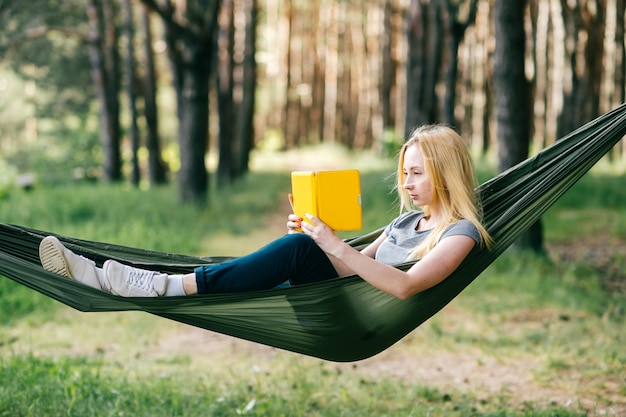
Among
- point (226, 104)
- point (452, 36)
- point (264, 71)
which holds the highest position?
point (452, 36)

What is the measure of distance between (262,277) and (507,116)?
3.72 metres

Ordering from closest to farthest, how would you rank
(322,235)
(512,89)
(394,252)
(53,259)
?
(322,235) < (53,259) < (394,252) < (512,89)

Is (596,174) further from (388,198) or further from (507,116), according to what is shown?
(507,116)

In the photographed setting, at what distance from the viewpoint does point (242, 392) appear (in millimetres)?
3254

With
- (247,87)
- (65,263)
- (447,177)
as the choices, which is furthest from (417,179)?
(247,87)

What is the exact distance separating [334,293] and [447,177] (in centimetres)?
52

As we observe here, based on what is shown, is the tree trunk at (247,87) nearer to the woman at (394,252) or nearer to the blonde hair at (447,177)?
the woman at (394,252)

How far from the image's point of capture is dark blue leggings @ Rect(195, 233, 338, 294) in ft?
8.02

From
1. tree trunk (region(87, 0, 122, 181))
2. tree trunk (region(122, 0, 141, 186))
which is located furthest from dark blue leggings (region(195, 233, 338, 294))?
tree trunk (region(87, 0, 122, 181))

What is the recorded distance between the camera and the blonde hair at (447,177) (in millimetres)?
2395

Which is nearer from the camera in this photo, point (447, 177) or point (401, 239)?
point (447, 177)

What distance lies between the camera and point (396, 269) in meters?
2.29

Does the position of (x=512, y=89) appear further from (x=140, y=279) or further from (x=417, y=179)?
(x=140, y=279)

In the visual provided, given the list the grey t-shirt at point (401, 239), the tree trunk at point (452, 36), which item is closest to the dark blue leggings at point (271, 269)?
the grey t-shirt at point (401, 239)
